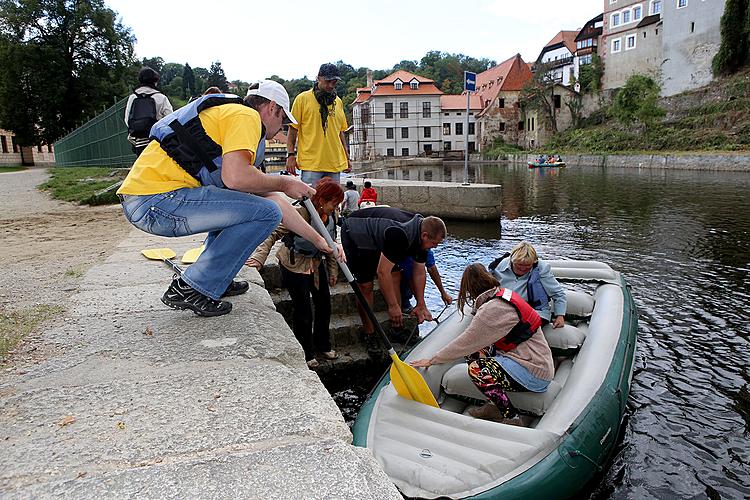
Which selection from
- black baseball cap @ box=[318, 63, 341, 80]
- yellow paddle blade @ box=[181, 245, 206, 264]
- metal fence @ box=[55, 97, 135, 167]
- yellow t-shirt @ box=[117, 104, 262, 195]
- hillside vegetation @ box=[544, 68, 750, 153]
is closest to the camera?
yellow t-shirt @ box=[117, 104, 262, 195]

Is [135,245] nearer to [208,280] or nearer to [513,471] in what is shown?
[208,280]

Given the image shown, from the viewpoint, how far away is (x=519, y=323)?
394 cm

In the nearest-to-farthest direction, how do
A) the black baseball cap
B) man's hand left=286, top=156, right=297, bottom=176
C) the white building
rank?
the black baseball cap, man's hand left=286, top=156, right=297, bottom=176, the white building

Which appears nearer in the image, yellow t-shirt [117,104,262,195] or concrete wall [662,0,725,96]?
yellow t-shirt [117,104,262,195]

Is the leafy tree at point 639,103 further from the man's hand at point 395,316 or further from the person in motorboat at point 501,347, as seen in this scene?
the person in motorboat at point 501,347

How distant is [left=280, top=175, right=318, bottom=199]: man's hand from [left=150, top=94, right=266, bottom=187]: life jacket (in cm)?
34

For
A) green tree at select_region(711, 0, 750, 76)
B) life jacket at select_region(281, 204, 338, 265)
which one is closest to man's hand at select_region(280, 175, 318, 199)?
life jacket at select_region(281, 204, 338, 265)

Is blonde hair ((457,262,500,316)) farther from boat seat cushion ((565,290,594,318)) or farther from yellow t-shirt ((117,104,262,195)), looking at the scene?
boat seat cushion ((565,290,594,318))

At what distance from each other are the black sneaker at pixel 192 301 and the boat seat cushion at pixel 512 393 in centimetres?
187

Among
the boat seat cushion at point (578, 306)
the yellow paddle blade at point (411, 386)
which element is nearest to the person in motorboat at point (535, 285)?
the boat seat cushion at point (578, 306)

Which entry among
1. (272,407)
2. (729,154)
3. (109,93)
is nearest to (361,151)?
(109,93)

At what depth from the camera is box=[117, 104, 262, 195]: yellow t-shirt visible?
124 inches

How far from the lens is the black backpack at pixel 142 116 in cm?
674

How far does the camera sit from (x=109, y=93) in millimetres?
40375
